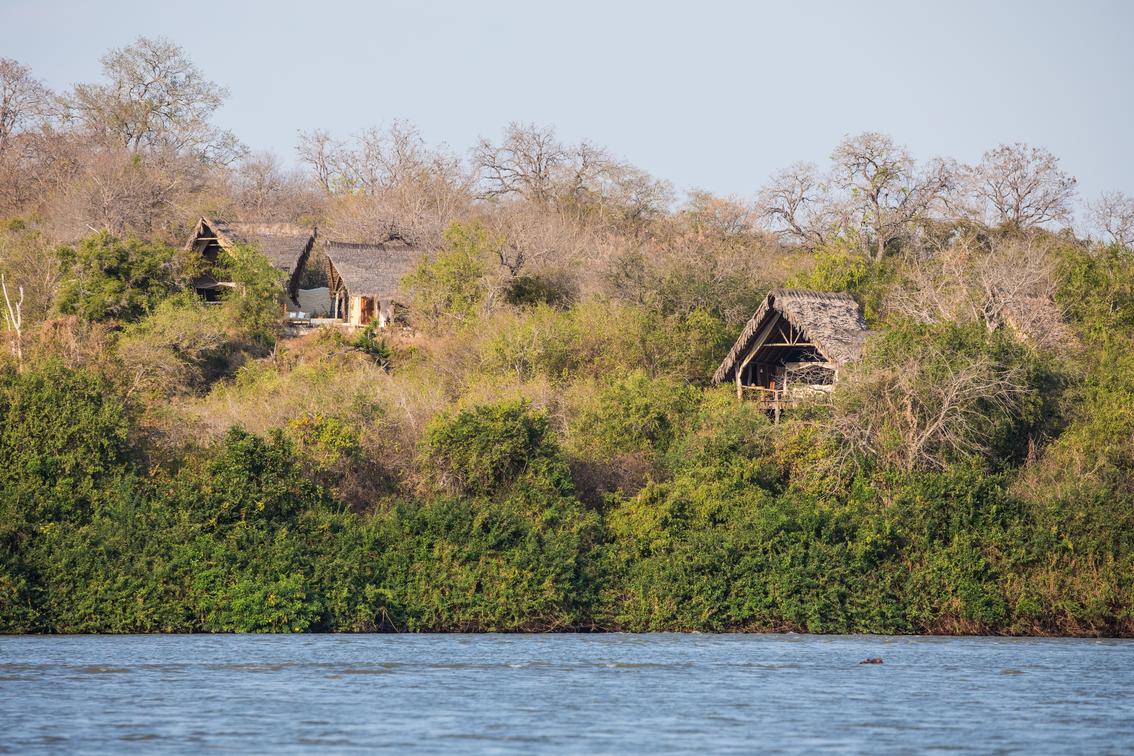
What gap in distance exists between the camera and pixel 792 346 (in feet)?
136

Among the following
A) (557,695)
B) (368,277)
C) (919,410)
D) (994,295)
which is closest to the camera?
(557,695)

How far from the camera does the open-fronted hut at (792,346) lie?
129 feet

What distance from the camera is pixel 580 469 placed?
36188mm

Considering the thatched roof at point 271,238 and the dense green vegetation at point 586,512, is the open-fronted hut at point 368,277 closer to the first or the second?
the thatched roof at point 271,238

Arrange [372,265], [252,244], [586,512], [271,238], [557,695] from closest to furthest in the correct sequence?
[557,695], [586,512], [252,244], [372,265], [271,238]

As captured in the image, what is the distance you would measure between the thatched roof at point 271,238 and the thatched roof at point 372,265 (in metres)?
1.33

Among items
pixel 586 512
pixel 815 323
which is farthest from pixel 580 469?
pixel 815 323

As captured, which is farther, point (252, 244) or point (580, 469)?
point (252, 244)

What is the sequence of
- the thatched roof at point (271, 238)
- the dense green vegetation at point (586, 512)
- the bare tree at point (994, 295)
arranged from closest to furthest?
the dense green vegetation at point (586, 512) < the bare tree at point (994, 295) < the thatched roof at point (271, 238)

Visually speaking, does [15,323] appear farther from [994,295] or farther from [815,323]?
[994,295]

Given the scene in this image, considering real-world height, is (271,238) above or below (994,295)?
above

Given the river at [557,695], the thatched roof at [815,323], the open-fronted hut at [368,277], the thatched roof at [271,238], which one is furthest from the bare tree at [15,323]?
the thatched roof at [815,323]

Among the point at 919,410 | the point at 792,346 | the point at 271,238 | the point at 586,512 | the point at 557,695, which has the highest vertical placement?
the point at 271,238

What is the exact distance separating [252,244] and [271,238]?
423 centimetres
